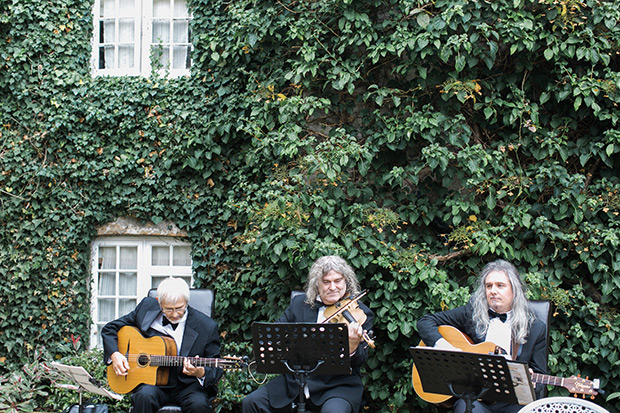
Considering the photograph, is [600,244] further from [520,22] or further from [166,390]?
[166,390]

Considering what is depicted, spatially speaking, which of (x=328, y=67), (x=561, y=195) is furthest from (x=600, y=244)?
(x=328, y=67)

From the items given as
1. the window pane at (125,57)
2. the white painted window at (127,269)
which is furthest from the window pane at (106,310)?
the window pane at (125,57)

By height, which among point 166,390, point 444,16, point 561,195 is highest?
point 444,16

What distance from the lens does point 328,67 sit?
574 centimetres

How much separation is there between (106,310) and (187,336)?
242 centimetres

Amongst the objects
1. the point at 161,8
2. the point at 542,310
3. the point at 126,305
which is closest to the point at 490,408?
the point at 542,310

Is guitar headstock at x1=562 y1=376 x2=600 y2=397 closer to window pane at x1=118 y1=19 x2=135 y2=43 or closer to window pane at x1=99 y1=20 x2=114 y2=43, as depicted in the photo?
window pane at x1=118 y1=19 x2=135 y2=43

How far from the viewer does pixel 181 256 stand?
6.49 m

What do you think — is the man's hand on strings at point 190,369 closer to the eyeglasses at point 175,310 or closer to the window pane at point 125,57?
the eyeglasses at point 175,310

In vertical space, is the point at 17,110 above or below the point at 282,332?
above

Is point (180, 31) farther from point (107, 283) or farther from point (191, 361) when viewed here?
point (191, 361)

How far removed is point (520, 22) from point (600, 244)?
73.8 inches

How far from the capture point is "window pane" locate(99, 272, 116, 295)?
6562 millimetres

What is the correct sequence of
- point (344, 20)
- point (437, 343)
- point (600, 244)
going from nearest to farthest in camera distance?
1. point (437, 343)
2. point (600, 244)
3. point (344, 20)
